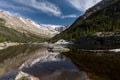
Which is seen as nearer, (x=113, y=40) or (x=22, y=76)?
(x=22, y=76)

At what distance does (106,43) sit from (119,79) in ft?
461

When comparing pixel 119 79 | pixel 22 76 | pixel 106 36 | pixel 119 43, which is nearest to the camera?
pixel 22 76

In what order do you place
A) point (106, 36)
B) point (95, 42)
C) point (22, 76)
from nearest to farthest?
point (22, 76)
point (106, 36)
point (95, 42)

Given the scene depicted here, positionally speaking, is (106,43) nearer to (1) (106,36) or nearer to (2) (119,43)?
(1) (106,36)

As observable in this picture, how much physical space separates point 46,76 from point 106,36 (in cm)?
14644

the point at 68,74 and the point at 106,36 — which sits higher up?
the point at 106,36

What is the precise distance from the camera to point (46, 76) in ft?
112

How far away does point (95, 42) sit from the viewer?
622ft

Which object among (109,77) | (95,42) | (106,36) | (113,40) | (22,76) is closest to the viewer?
(22,76)

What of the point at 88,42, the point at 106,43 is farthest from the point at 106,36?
the point at 88,42

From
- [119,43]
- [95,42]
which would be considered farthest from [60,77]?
[95,42]

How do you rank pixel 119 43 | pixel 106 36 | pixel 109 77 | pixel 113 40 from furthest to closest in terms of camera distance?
pixel 106 36, pixel 113 40, pixel 119 43, pixel 109 77

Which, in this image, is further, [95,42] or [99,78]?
[95,42]

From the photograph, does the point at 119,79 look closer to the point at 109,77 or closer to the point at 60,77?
the point at 109,77
